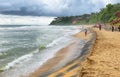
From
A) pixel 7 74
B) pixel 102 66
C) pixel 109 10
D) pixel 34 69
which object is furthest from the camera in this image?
pixel 109 10

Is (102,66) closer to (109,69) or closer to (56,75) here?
(109,69)

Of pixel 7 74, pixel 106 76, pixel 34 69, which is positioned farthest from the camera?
pixel 34 69

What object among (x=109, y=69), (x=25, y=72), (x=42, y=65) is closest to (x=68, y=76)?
(x=109, y=69)

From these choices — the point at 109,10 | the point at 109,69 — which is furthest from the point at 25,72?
the point at 109,10

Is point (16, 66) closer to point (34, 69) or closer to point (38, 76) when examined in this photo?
point (34, 69)

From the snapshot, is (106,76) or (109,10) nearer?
(106,76)

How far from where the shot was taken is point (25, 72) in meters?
15.5

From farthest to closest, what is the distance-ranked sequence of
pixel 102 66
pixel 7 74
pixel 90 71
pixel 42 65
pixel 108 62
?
1. pixel 42 65
2. pixel 7 74
3. pixel 108 62
4. pixel 102 66
5. pixel 90 71

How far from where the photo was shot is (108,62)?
13664 millimetres

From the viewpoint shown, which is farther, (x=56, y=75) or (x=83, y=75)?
(x=56, y=75)

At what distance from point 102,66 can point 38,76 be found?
3250mm

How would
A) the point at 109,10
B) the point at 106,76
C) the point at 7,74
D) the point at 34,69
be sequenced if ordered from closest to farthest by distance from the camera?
the point at 106,76, the point at 7,74, the point at 34,69, the point at 109,10

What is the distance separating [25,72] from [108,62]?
461 centimetres

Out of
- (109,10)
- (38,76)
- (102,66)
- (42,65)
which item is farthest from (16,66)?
(109,10)
